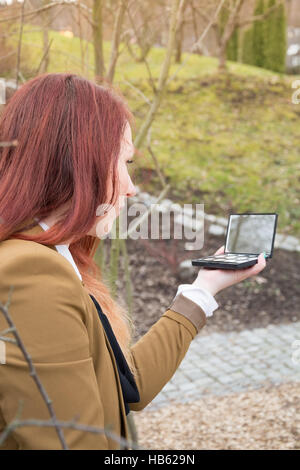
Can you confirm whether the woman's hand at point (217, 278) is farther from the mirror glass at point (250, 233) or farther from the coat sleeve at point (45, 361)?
the coat sleeve at point (45, 361)

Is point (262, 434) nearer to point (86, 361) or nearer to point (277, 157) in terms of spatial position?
point (86, 361)

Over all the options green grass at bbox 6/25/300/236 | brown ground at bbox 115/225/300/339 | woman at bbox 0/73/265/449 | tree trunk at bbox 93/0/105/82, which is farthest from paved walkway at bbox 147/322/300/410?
woman at bbox 0/73/265/449

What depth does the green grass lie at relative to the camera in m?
7.74

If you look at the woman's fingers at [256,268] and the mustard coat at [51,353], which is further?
the woman's fingers at [256,268]

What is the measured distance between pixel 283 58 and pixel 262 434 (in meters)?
11.7

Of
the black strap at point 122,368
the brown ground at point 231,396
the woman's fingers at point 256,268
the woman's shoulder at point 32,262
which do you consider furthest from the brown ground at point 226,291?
the woman's shoulder at point 32,262

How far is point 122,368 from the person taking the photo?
4.00 feet

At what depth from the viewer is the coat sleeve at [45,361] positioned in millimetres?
945

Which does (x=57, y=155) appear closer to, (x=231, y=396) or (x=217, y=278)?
(x=217, y=278)

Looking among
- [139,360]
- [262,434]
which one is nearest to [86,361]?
[139,360]

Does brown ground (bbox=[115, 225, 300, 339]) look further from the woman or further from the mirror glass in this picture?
the woman

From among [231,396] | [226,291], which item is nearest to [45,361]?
[231,396]

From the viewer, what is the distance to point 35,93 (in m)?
1.15

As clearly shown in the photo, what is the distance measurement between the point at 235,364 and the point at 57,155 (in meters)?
3.88
